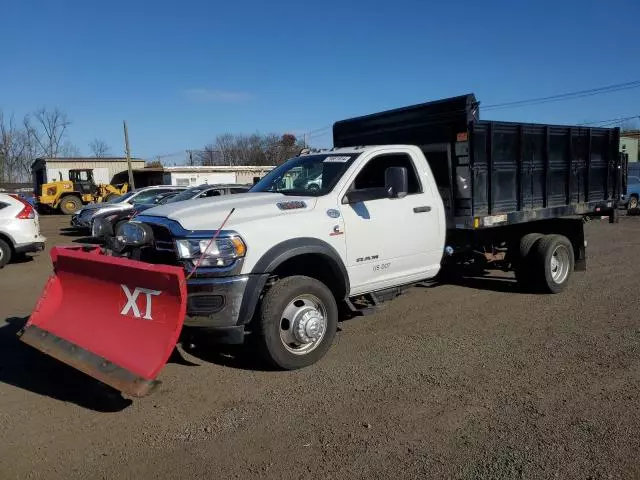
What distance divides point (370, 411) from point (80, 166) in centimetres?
4772

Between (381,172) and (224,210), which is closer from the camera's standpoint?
(224,210)

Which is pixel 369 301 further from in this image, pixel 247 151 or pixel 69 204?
pixel 247 151

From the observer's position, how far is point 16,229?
1180cm

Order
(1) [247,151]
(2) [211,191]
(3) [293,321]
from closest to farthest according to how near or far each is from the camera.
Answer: (3) [293,321], (2) [211,191], (1) [247,151]

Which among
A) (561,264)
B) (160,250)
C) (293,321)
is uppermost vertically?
(160,250)

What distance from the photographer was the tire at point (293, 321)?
4777mm

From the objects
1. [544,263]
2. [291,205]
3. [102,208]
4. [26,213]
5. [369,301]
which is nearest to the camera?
[291,205]

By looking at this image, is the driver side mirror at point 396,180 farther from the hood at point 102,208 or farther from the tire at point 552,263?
the hood at point 102,208

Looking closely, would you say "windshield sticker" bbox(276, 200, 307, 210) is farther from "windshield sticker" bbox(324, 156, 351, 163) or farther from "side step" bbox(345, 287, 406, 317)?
"side step" bbox(345, 287, 406, 317)

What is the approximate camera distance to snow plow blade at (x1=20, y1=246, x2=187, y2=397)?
13.5 ft

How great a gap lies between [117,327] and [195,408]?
92cm

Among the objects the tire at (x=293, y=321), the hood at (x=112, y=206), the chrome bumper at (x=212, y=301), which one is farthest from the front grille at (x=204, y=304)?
the hood at (x=112, y=206)

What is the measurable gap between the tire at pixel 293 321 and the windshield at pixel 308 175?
3.35 ft

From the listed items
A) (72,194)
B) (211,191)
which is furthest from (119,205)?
(72,194)
